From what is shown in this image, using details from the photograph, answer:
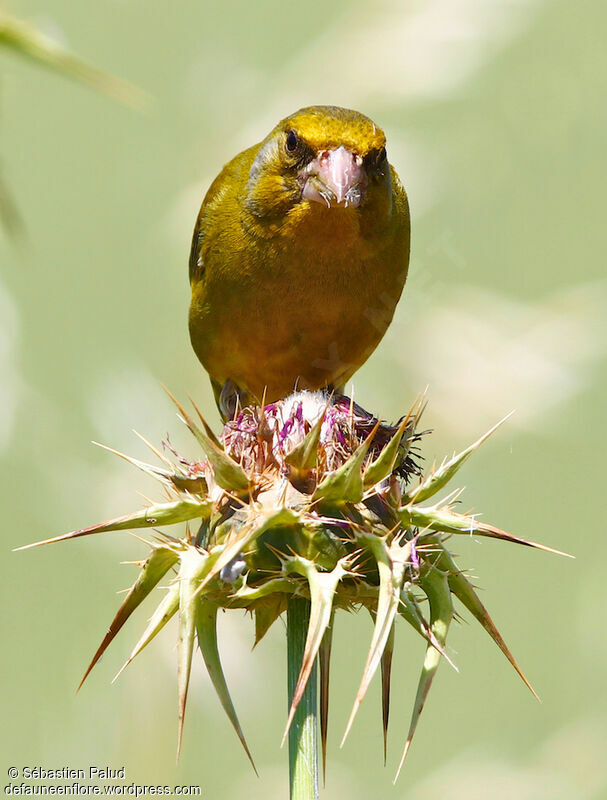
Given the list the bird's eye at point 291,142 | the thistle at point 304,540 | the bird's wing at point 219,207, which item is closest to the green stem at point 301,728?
the thistle at point 304,540

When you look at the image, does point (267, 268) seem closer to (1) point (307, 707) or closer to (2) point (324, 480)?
(2) point (324, 480)

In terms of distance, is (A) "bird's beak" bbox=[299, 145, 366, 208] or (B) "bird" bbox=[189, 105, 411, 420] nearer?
(A) "bird's beak" bbox=[299, 145, 366, 208]

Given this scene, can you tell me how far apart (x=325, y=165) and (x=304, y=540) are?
1628 millimetres

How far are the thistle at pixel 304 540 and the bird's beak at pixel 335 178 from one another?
3.38ft

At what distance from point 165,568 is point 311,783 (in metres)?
0.75

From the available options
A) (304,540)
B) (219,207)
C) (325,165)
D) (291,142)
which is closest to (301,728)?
(304,540)

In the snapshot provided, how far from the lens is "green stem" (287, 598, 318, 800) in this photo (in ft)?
8.48

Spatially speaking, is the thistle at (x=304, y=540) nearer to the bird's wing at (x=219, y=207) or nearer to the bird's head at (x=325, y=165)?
the bird's head at (x=325, y=165)

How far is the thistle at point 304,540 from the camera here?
275cm

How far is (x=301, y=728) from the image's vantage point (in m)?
2.69

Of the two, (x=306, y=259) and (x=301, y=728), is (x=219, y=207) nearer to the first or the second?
(x=306, y=259)

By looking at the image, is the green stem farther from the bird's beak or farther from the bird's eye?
the bird's eye

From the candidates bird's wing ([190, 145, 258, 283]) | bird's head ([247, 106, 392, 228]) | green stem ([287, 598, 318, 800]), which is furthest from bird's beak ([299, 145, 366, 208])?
green stem ([287, 598, 318, 800])

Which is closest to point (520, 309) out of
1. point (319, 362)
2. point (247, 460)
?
point (319, 362)
